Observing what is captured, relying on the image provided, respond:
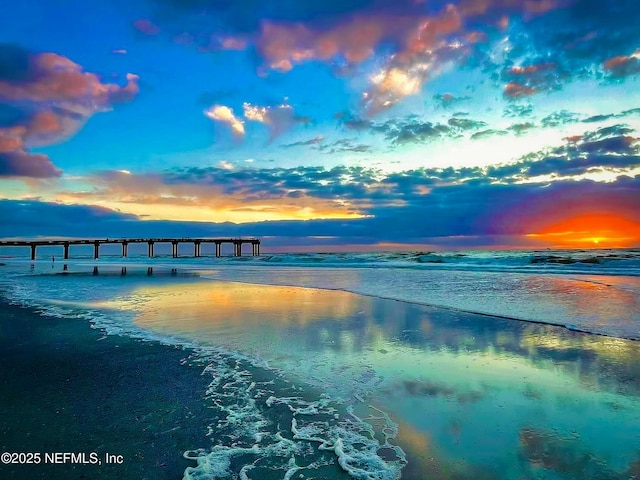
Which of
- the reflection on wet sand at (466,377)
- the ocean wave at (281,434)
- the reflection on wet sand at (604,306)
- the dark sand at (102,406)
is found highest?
the dark sand at (102,406)

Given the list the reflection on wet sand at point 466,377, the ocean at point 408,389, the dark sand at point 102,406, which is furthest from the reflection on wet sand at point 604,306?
the dark sand at point 102,406

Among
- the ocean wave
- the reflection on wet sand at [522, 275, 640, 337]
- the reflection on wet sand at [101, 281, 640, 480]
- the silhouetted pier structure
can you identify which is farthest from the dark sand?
the silhouetted pier structure

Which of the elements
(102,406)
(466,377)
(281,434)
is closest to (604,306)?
(466,377)

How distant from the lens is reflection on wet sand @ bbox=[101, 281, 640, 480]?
3.29 metres

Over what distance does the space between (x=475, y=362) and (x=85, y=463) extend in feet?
16.9

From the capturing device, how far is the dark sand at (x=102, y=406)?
123 inches

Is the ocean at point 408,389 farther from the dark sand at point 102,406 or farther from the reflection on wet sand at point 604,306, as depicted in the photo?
the dark sand at point 102,406

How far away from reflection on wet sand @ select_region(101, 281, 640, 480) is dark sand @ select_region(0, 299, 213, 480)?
1.43 m

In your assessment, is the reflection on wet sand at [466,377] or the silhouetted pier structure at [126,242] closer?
the reflection on wet sand at [466,377]

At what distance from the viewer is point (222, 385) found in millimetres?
4980

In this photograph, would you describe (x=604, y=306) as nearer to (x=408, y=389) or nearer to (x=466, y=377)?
(x=466, y=377)

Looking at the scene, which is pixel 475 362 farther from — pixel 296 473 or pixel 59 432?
pixel 59 432

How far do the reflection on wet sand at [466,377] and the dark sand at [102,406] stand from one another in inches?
56.3

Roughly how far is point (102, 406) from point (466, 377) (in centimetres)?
442
